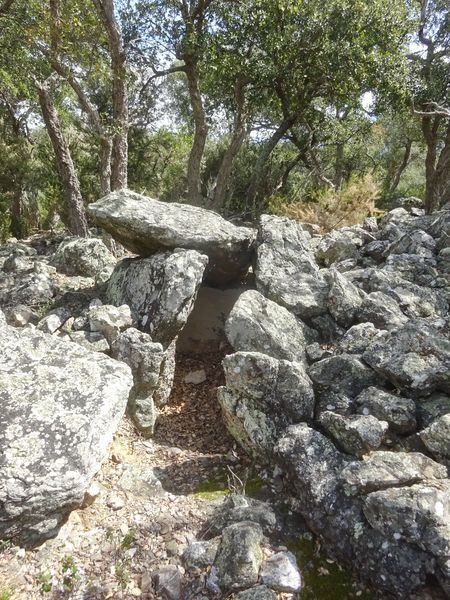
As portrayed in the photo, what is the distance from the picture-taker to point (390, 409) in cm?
507

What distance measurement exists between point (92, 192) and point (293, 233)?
43.1 ft

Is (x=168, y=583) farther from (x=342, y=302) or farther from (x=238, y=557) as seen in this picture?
(x=342, y=302)

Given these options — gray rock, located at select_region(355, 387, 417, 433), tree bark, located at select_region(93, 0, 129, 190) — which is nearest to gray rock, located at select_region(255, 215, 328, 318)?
gray rock, located at select_region(355, 387, 417, 433)

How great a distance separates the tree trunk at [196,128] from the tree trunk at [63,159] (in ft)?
14.5

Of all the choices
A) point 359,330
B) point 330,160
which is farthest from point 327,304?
point 330,160

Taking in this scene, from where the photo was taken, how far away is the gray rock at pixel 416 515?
12.1 ft

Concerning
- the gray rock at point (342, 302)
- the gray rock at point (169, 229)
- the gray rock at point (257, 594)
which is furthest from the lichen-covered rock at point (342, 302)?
the gray rock at point (257, 594)

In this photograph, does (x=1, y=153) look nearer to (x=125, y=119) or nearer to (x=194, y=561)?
(x=125, y=119)

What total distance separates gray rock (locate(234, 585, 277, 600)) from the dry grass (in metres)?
10.7

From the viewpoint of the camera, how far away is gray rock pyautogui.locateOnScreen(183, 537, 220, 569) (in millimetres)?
4133

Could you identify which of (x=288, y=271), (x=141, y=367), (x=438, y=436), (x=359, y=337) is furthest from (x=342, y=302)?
(x=141, y=367)

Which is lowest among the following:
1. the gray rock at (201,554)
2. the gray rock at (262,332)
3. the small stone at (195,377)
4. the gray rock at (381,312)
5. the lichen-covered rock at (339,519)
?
the gray rock at (201,554)

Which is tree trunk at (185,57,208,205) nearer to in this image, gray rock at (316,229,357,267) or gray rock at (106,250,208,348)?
gray rock at (316,229,357,267)

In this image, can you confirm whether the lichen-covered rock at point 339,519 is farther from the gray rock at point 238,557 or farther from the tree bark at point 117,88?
the tree bark at point 117,88
